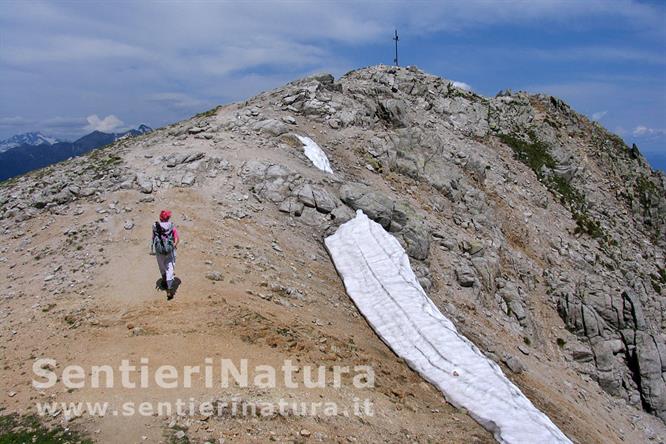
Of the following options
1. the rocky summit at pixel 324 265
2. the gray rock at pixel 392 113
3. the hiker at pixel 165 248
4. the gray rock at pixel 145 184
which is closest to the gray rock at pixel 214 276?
the rocky summit at pixel 324 265

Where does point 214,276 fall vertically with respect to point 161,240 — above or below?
below

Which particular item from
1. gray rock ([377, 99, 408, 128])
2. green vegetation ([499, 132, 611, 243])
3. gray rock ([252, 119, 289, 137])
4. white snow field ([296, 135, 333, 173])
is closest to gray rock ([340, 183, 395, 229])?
white snow field ([296, 135, 333, 173])

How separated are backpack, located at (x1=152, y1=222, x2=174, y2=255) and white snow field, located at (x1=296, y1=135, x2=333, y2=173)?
1263 centimetres

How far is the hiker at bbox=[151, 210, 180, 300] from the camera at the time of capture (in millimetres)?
13367

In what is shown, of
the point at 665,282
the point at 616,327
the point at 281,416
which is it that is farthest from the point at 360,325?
the point at 665,282

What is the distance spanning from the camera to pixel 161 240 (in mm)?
13383

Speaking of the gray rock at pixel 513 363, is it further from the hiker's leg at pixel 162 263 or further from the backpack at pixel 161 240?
the backpack at pixel 161 240

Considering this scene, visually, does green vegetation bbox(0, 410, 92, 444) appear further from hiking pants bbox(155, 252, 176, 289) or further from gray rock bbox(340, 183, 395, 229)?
gray rock bbox(340, 183, 395, 229)

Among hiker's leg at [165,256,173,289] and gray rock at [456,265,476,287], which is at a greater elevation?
hiker's leg at [165,256,173,289]

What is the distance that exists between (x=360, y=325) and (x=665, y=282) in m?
33.6

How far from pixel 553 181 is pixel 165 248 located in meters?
38.4

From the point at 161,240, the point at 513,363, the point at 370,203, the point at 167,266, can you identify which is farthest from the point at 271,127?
the point at 513,363

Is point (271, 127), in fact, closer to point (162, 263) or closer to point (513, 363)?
point (162, 263)

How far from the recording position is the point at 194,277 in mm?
14523
